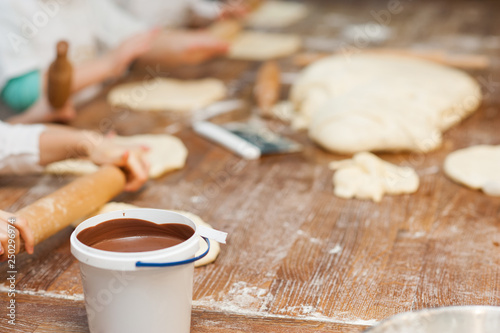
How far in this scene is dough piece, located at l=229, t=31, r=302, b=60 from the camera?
3461mm

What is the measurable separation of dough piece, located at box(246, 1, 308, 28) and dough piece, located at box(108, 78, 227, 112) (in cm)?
144

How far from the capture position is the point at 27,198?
1.79 meters

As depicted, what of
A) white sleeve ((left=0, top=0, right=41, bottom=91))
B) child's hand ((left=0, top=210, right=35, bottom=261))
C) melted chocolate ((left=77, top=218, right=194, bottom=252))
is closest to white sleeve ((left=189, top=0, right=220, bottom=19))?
white sleeve ((left=0, top=0, right=41, bottom=91))

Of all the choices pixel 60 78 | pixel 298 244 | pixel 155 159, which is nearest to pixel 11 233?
pixel 298 244

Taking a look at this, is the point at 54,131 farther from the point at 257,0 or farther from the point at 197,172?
the point at 257,0

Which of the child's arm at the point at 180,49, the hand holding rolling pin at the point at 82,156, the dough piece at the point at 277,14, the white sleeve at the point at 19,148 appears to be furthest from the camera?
→ the dough piece at the point at 277,14

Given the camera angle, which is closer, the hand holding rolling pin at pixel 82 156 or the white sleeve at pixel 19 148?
the hand holding rolling pin at pixel 82 156

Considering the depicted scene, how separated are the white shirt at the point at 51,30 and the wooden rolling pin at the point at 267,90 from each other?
76 centimetres

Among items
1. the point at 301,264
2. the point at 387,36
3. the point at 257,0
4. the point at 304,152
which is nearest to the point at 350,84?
the point at 304,152

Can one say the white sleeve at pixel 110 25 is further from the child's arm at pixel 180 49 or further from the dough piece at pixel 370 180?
the dough piece at pixel 370 180

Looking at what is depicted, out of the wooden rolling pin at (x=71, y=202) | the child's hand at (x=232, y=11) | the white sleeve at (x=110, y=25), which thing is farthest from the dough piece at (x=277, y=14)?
the wooden rolling pin at (x=71, y=202)

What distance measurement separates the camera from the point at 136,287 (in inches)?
39.1

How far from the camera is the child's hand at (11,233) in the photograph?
3.87 feet

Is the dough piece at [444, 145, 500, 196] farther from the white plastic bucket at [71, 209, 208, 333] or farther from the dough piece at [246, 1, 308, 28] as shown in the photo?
A: the dough piece at [246, 1, 308, 28]
